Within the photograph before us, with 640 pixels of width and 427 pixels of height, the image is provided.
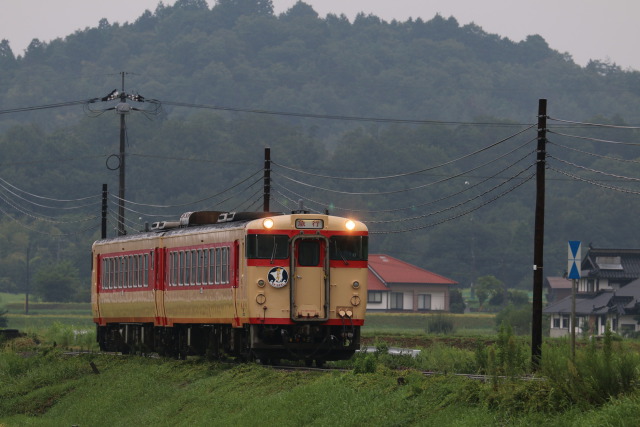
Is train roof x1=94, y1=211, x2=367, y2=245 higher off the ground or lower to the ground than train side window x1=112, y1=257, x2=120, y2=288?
higher

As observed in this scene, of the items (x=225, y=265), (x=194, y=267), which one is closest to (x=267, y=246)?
(x=225, y=265)

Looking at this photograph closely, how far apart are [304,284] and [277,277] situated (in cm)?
62

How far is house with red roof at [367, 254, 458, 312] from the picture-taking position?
14162cm

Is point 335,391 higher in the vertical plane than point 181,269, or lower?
lower

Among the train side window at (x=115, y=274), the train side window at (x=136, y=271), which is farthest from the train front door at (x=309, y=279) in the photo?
the train side window at (x=115, y=274)

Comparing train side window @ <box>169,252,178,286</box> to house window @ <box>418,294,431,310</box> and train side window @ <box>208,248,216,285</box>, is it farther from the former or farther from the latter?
house window @ <box>418,294,431,310</box>

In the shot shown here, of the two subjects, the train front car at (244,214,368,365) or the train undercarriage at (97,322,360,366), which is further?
the train undercarriage at (97,322,360,366)

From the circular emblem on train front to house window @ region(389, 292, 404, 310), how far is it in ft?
369

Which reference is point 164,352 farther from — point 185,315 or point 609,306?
point 609,306

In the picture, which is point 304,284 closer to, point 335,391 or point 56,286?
point 335,391

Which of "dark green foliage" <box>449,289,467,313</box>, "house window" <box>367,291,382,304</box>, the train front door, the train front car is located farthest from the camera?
"dark green foliage" <box>449,289,467,313</box>

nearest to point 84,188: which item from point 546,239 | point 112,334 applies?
point 546,239

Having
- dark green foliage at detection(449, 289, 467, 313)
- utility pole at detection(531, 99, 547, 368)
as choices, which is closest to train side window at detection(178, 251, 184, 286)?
utility pole at detection(531, 99, 547, 368)

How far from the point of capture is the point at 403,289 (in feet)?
470
